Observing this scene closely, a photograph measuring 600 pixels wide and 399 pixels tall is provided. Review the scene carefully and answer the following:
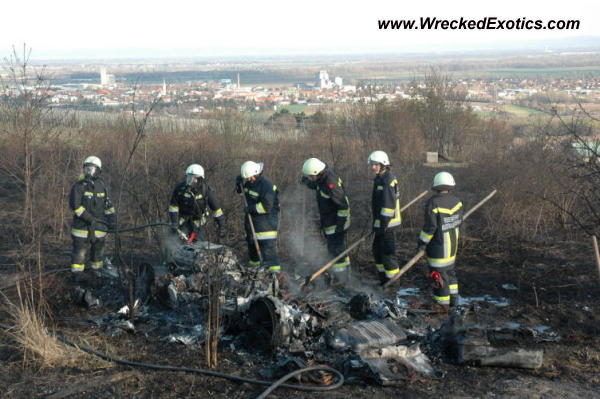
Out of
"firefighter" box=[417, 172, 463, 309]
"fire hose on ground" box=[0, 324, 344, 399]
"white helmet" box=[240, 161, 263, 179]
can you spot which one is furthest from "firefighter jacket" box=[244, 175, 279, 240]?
"fire hose on ground" box=[0, 324, 344, 399]

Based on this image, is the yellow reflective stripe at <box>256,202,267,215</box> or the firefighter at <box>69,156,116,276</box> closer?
the yellow reflective stripe at <box>256,202,267,215</box>

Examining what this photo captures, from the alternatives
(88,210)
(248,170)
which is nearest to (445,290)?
(248,170)

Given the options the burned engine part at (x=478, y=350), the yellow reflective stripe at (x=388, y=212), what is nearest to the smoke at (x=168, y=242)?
the yellow reflective stripe at (x=388, y=212)

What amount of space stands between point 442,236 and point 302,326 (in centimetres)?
229

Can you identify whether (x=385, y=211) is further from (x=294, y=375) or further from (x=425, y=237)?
(x=294, y=375)

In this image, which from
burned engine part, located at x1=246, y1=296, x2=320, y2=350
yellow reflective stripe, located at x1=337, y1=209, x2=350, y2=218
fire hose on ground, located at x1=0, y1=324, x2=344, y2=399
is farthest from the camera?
yellow reflective stripe, located at x1=337, y1=209, x2=350, y2=218

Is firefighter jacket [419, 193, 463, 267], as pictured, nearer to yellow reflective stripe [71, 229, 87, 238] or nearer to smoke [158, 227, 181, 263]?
smoke [158, 227, 181, 263]

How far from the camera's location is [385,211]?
877 centimetres

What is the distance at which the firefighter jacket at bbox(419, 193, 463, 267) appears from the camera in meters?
7.95

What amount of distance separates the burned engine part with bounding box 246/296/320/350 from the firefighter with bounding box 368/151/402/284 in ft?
7.63

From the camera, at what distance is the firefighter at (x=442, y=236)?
7949 millimetres

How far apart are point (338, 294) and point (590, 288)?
3.47 meters

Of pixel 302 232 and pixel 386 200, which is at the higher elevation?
pixel 386 200

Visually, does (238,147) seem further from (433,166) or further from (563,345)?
(563,345)
